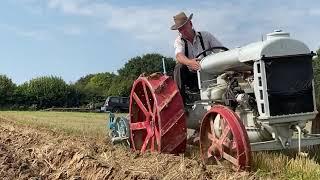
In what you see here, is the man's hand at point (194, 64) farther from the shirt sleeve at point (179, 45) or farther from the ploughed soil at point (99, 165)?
the ploughed soil at point (99, 165)

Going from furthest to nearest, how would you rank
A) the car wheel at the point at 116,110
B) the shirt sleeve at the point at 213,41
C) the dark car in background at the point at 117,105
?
1. the dark car in background at the point at 117,105
2. the car wheel at the point at 116,110
3. the shirt sleeve at the point at 213,41

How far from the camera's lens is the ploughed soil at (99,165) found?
5.96 metres

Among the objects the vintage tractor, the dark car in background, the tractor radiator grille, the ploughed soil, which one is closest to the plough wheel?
the vintage tractor

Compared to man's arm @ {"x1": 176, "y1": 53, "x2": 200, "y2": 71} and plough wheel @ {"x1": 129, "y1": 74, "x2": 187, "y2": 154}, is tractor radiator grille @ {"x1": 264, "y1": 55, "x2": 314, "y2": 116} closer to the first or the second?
plough wheel @ {"x1": 129, "y1": 74, "x2": 187, "y2": 154}

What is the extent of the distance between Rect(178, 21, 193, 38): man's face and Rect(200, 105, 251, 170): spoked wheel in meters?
1.95

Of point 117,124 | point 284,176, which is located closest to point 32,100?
point 117,124

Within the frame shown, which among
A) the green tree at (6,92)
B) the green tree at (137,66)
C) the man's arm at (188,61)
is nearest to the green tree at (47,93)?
the green tree at (6,92)

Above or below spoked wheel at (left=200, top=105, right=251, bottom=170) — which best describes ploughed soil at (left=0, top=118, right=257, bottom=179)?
below

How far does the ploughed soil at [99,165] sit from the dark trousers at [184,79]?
0.99 metres

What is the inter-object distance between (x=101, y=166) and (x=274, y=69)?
2.15m

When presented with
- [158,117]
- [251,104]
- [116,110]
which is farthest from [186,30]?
[116,110]

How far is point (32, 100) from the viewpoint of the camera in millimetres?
68188

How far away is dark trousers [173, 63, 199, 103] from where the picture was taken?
Answer: 27.2ft

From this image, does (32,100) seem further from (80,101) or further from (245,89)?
(245,89)
